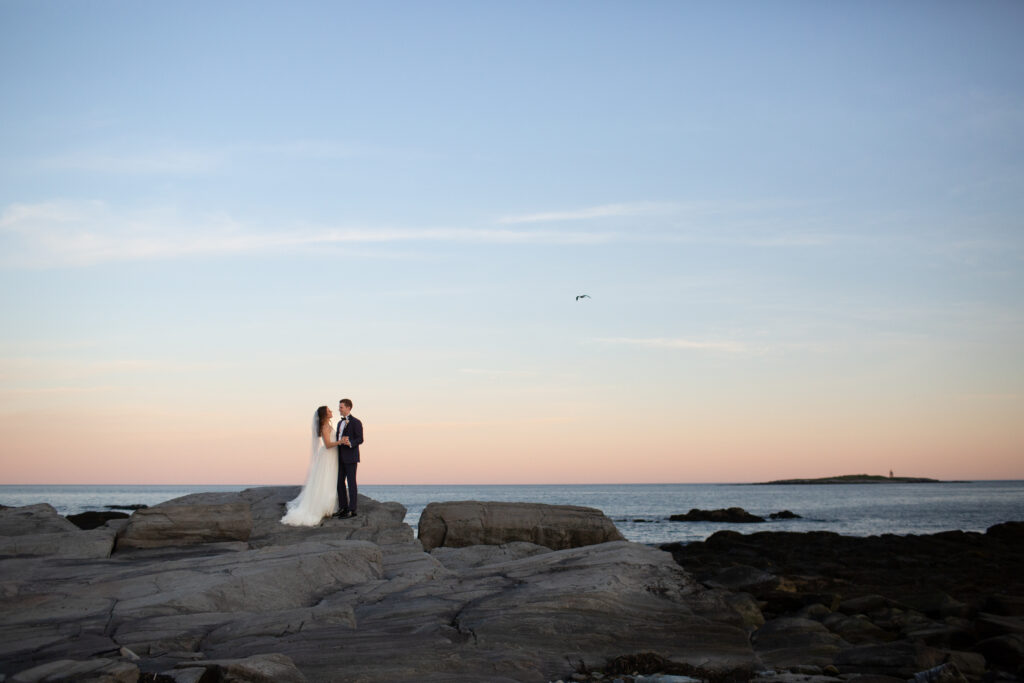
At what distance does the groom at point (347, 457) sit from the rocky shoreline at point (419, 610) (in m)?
0.46

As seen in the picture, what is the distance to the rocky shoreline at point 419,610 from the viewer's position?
8.26 metres

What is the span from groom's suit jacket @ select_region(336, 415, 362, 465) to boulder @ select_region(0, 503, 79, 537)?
5106 millimetres

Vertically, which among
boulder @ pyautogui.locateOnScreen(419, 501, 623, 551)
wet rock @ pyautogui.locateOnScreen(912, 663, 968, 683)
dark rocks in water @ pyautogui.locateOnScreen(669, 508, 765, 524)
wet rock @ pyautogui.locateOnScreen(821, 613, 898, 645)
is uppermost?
boulder @ pyautogui.locateOnScreen(419, 501, 623, 551)

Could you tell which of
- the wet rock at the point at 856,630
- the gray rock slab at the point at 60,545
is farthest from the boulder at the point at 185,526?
the wet rock at the point at 856,630

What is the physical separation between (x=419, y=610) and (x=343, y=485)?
288 inches

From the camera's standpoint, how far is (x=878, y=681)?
26.3ft

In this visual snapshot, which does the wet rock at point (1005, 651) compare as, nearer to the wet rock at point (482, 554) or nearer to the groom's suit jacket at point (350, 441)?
the wet rock at point (482, 554)

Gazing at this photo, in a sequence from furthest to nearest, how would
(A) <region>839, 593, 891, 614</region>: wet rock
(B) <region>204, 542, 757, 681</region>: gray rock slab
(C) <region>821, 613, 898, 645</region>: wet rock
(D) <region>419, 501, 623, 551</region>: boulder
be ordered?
(A) <region>839, 593, 891, 614</region>: wet rock → (D) <region>419, 501, 623, 551</region>: boulder → (C) <region>821, 613, 898, 645</region>: wet rock → (B) <region>204, 542, 757, 681</region>: gray rock slab

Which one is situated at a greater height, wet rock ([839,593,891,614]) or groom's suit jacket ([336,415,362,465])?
groom's suit jacket ([336,415,362,465])

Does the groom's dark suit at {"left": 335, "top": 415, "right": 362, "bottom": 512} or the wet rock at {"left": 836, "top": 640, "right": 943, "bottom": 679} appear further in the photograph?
the groom's dark suit at {"left": 335, "top": 415, "right": 362, "bottom": 512}

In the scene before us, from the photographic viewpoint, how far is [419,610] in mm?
10234

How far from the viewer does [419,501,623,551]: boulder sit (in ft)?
53.7

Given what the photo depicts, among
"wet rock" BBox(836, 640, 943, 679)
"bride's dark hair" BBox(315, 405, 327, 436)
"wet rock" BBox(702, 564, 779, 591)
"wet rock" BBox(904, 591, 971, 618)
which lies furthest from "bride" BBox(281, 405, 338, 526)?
Result: "wet rock" BBox(904, 591, 971, 618)

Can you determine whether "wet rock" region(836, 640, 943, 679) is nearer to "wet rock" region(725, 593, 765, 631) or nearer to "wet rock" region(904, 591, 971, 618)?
"wet rock" region(725, 593, 765, 631)
